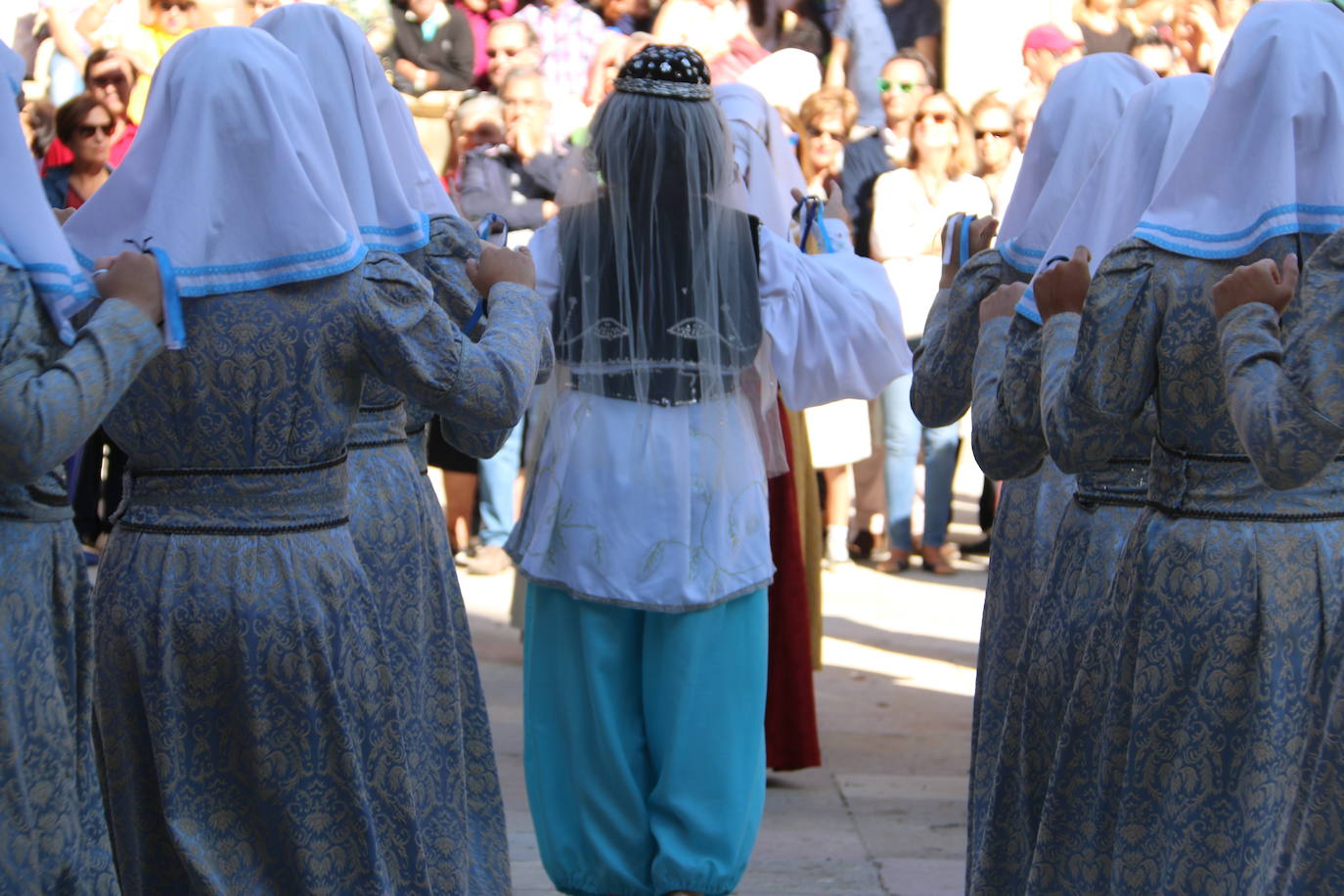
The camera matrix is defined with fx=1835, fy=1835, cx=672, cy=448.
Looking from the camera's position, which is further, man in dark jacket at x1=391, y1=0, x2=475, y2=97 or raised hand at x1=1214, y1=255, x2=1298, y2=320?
man in dark jacket at x1=391, y1=0, x2=475, y2=97

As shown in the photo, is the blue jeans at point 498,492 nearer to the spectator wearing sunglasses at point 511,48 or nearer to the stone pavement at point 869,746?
the stone pavement at point 869,746

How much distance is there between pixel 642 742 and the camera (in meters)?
4.25

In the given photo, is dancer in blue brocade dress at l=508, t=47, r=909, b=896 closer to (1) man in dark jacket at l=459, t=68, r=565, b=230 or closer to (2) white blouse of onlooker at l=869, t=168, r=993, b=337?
(2) white blouse of onlooker at l=869, t=168, r=993, b=337

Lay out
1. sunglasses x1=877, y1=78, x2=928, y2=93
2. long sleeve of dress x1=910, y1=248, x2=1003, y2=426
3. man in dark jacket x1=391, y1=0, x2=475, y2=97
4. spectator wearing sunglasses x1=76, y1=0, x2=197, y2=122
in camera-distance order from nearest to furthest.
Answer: long sleeve of dress x1=910, y1=248, x2=1003, y2=426 → spectator wearing sunglasses x1=76, y1=0, x2=197, y2=122 → sunglasses x1=877, y1=78, x2=928, y2=93 → man in dark jacket x1=391, y1=0, x2=475, y2=97

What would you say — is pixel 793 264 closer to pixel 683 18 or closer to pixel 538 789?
pixel 538 789

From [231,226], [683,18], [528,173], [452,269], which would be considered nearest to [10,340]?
[231,226]

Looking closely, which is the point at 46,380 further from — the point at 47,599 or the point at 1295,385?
the point at 1295,385

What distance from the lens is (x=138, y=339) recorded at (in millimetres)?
2670

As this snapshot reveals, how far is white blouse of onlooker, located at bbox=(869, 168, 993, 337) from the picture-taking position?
811cm

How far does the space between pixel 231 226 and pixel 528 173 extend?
18.1ft

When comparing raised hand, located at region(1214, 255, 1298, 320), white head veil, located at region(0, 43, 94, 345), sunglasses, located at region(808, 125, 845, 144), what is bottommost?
sunglasses, located at region(808, 125, 845, 144)

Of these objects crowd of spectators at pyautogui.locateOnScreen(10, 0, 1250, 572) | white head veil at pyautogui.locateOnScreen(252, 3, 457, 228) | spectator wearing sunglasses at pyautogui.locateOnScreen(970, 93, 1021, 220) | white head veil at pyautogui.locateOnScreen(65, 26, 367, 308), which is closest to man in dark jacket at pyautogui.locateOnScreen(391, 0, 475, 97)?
crowd of spectators at pyautogui.locateOnScreen(10, 0, 1250, 572)

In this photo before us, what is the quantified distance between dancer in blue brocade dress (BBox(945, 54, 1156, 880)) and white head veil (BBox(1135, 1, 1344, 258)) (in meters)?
0.78

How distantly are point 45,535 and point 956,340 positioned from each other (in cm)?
197
